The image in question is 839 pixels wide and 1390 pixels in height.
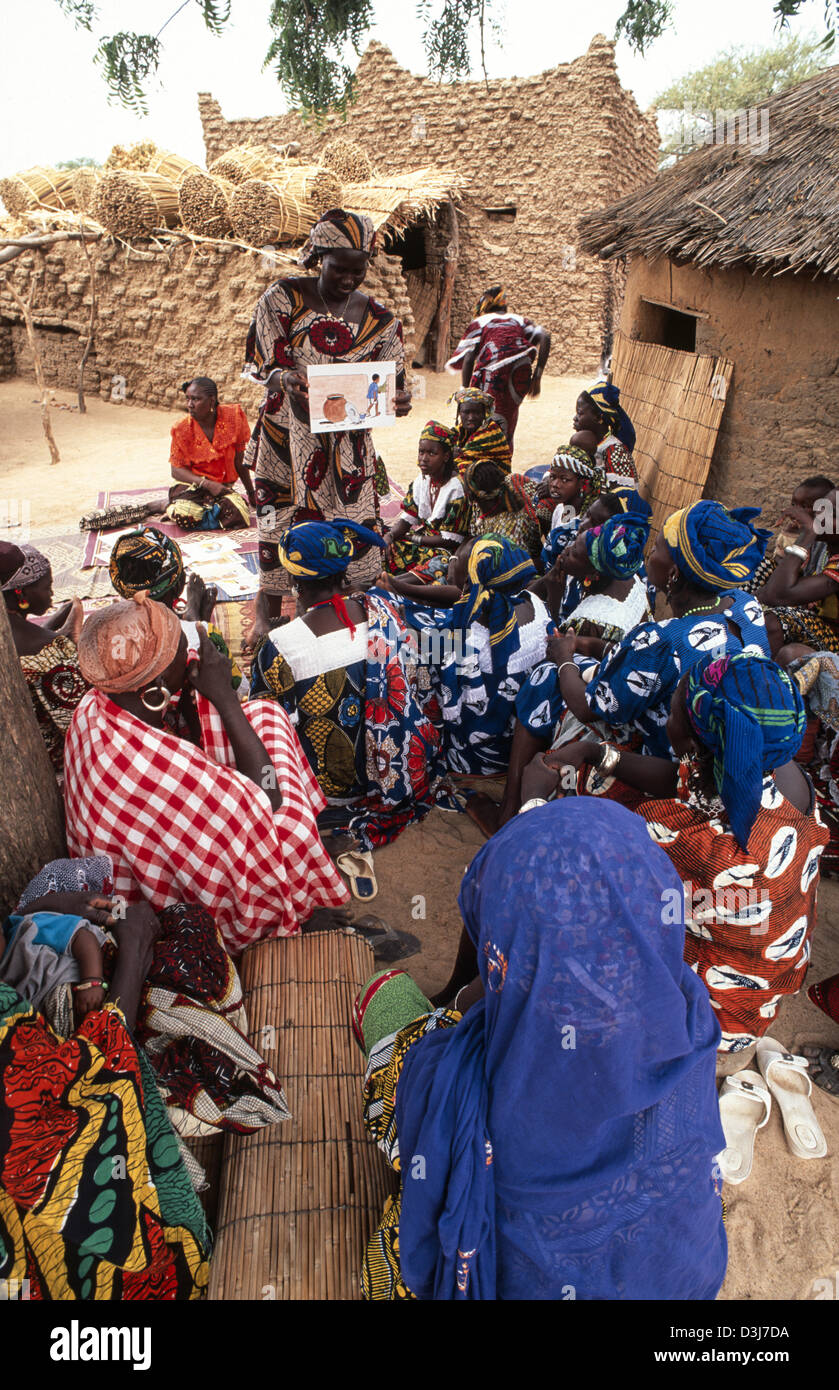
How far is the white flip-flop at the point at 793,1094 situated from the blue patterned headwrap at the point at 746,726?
34.6 inches

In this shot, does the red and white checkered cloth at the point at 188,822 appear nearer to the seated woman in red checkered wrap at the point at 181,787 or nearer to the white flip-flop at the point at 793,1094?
the seated woman in red checkered wrap at the point at 181,787

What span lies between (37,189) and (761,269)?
1223 cm

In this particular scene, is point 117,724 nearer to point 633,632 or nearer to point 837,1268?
point 633,632

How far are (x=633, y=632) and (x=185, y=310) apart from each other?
10.7 m

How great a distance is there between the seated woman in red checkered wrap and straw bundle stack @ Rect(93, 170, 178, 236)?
1124cm

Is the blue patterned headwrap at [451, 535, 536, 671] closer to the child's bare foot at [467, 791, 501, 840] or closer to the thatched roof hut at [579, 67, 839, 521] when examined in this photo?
the child's bare foot at [467, 791, 501, 840]

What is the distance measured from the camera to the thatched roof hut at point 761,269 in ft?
17.2

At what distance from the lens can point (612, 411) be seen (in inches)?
231

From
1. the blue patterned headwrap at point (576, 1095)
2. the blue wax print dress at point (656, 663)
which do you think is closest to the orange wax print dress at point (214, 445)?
the blue wax print dress at point (656, 663)

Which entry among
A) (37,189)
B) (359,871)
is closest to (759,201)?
(359,871)
